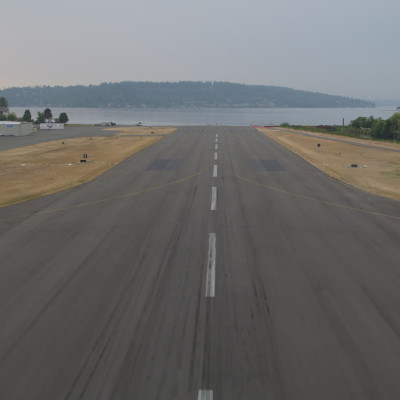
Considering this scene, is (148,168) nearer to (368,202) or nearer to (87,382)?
(368,202)

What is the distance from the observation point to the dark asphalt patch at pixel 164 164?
105 feet

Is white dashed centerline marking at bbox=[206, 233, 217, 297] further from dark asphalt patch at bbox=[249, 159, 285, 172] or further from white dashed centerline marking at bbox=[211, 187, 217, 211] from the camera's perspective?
dark asphalt patch at bbox=[249, 159, 285, 172]

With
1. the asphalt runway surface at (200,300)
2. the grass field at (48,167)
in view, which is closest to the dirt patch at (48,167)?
the grass field at (48,167)

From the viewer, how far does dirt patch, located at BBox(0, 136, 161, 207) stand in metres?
24.6

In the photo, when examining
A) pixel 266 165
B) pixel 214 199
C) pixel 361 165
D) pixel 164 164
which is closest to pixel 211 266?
pixel 214 199

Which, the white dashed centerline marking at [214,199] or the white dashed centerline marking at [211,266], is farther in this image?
the white dashed centerline marking at [214,199]

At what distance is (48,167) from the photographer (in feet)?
111

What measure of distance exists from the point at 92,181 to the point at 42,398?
21.5 metres

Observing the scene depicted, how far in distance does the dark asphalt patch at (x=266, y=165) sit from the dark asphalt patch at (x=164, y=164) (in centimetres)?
699

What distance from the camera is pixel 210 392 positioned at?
709 cm

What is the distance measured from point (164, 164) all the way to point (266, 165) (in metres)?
9.46

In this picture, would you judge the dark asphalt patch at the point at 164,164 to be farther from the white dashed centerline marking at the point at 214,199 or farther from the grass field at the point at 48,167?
the white dashed centerline marking at the point at 214,199

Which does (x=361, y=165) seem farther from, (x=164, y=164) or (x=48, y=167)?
(x=48, y=167)

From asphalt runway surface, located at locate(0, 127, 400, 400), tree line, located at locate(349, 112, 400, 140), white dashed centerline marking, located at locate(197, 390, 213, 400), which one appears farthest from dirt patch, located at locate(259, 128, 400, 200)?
white dashed centerline marking, located at locate(197, 390, 213, 400)
